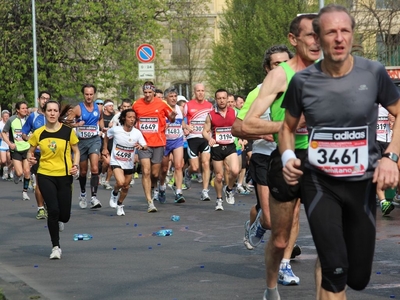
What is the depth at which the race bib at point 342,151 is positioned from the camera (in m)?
5.70

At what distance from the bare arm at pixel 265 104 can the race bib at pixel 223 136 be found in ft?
33.7

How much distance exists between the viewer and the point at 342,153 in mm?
5688

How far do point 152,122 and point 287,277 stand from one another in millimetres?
9400

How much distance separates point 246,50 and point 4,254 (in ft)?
142

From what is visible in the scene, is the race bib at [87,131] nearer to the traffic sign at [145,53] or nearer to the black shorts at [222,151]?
the black shorts at [222,151]

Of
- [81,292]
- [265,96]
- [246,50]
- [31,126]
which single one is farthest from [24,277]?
[246,50]

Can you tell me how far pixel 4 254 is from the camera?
11.6m

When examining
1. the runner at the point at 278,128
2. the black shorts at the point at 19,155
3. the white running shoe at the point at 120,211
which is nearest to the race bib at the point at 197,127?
the white running shoe at the point at 120,211

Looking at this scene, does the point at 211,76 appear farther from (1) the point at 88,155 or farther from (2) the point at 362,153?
(2) the point at 362,153

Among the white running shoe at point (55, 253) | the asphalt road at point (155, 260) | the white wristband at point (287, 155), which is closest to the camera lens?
the white wristband at point (287, 155)

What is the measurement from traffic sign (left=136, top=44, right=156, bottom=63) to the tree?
2393 cm

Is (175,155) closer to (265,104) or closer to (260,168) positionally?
(260,168)

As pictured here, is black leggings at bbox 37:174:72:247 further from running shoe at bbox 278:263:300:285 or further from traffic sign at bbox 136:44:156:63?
traffic sign at bbox 136:44:156:63

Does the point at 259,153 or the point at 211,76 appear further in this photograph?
the point at 211,76
